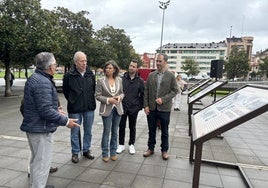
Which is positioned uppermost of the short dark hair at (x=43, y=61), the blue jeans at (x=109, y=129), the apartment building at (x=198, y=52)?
the apartment building at (x=198, y=52)

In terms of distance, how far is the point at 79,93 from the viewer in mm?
3766

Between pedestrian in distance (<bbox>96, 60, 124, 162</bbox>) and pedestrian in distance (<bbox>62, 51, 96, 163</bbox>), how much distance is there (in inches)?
6.3

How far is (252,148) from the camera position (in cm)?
534

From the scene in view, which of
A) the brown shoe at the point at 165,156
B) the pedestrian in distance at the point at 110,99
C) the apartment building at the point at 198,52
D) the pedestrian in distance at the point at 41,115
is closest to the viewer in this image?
the pedestrian in distance at the point at 41,115

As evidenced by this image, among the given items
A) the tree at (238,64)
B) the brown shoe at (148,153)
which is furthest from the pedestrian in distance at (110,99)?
the tree at (238,64)

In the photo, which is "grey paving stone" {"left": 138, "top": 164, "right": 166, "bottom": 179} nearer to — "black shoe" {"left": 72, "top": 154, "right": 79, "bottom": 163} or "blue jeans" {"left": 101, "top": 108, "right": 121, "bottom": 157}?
"blue jeans" {"left": 101, "top": 108, "right": 121, "bottom": 157}

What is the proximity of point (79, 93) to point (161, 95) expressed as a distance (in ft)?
4.65

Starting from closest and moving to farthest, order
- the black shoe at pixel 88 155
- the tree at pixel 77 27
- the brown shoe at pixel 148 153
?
the black shoe at pixel 88 155 < the brown shoe at pixel 148 153 < the tree at pixel 77 27

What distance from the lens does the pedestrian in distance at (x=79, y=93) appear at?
374 cm

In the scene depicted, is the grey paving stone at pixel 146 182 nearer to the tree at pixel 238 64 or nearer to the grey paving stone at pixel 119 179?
the grey paving stone at pixel 119 179

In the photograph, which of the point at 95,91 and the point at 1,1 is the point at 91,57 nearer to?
the point at 1,1

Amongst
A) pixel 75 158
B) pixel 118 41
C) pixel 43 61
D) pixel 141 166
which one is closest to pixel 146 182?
pixel 141 166

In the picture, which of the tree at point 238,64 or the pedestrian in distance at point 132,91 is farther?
the tree at point 238,64

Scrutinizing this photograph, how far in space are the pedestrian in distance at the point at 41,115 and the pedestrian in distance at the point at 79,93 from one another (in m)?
1.04
